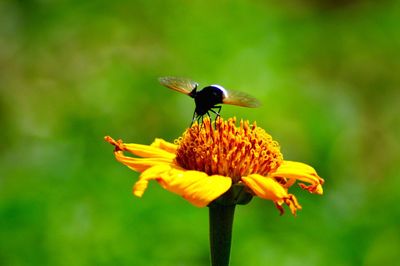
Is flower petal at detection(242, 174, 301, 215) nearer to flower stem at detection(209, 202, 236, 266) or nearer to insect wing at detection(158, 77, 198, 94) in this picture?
flower stem at detection(209, 202, 236, 266)

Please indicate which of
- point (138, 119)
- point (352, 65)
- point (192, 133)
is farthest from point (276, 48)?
point (192, 133)

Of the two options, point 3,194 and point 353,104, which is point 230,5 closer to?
point 353,104

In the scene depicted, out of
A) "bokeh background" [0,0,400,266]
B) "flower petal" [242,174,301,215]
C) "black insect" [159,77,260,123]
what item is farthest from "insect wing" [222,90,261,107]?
"bokeh background" [0,0,400,266]

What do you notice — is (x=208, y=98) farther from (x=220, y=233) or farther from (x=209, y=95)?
(x=220, y=233)

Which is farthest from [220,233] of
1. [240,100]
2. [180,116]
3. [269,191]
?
[180,116]

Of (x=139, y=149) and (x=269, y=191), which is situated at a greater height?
(x=139, y=149)

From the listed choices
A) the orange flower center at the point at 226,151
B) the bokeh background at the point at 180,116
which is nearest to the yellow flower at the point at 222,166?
the orange flower center at the point at 226,151
